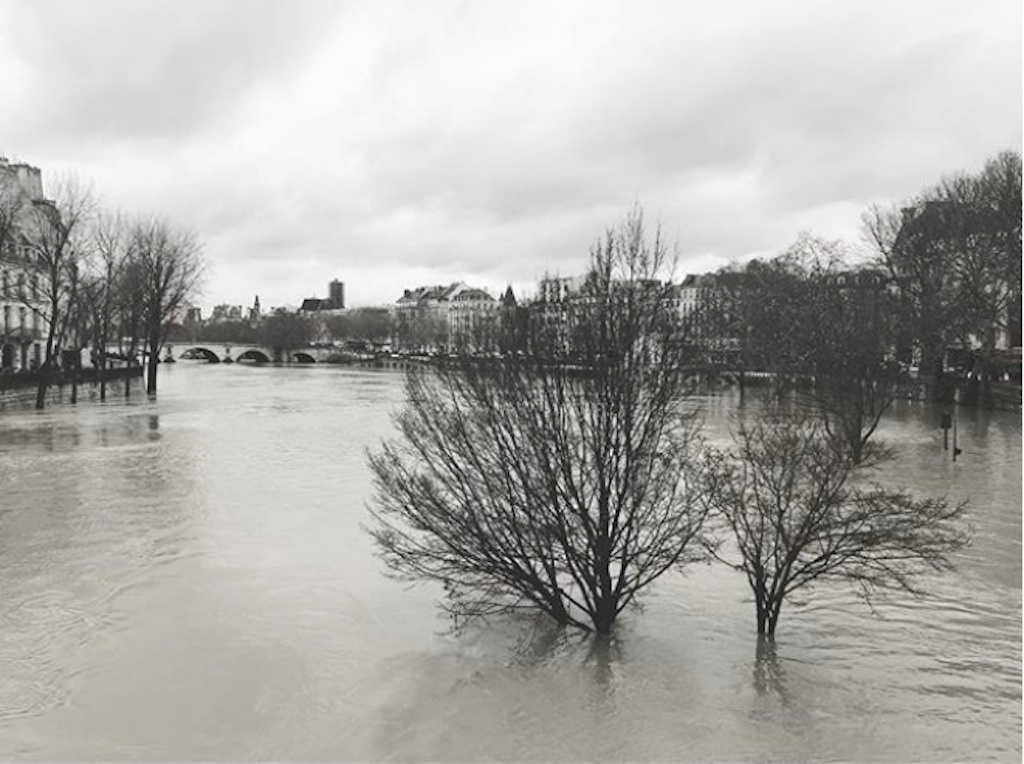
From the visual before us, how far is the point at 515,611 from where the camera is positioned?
1341 centimetres

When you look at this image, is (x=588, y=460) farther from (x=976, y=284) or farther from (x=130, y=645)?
(x=976, y=284)

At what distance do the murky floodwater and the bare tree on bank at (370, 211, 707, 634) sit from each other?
1.27 meters

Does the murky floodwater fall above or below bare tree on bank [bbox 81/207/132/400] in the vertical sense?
below

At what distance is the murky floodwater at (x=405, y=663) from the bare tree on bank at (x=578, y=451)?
1274 millimetres

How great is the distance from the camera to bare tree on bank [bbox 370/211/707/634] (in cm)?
1165

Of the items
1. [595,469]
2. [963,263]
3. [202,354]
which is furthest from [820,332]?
[202,354]

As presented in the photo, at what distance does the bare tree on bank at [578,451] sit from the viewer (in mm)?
11648

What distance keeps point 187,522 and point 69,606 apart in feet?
18.7

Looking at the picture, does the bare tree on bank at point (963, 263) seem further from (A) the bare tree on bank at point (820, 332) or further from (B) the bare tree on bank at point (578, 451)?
(B) the bare tree on bank at point (578, 451)

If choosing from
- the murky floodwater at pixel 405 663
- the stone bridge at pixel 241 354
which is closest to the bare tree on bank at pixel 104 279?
the murky floodwater at pixel 405 663

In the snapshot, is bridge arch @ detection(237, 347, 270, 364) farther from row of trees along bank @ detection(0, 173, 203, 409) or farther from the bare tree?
row of trees along bank @ detection(0, 173, 203, 409)

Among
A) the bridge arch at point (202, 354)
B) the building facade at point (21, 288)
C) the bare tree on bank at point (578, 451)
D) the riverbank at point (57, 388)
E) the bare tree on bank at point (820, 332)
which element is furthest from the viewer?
the bridge arch at point (202, 354)

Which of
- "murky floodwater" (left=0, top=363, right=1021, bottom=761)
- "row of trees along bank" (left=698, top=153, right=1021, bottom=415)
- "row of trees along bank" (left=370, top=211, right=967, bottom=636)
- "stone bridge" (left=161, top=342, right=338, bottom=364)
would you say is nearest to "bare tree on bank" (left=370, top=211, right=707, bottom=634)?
"row of trees along bank" (left=370, top=211, right=967, bottom=636)

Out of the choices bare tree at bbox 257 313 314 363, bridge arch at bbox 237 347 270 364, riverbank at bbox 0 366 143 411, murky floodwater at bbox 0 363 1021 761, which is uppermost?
bare tree at bbox 257 313 314 363
